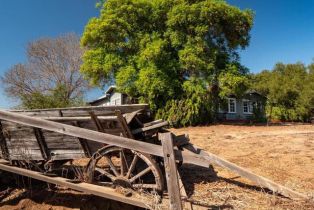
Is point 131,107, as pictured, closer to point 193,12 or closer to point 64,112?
point 64,112

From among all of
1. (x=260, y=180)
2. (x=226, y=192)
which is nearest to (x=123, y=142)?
(x=226, y=192)

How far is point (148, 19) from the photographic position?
23047 mm

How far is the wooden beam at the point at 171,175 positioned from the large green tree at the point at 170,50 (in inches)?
670

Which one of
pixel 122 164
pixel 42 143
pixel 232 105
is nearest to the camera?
pixel 122 164

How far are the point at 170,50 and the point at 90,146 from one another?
18.6 metres

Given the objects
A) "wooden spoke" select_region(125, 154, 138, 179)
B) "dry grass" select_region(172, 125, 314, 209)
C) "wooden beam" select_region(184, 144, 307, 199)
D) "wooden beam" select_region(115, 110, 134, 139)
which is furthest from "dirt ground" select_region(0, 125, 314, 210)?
"wooden beam" select_region(115, 110, 134, 139)

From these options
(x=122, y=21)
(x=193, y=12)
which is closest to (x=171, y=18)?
(x=193, y=12)

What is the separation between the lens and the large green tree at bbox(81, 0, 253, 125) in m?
21.2

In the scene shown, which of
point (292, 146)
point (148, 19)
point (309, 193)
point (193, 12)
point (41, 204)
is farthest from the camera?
point (148, 19)

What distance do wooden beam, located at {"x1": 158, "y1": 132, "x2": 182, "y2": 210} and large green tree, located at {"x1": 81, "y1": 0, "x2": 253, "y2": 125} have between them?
55.9 ft

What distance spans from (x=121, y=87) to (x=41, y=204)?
683 inches

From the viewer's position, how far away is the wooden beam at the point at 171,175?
367 cm

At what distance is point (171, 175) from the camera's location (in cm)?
373

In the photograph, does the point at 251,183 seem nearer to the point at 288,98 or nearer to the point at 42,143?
the point at 42,143
